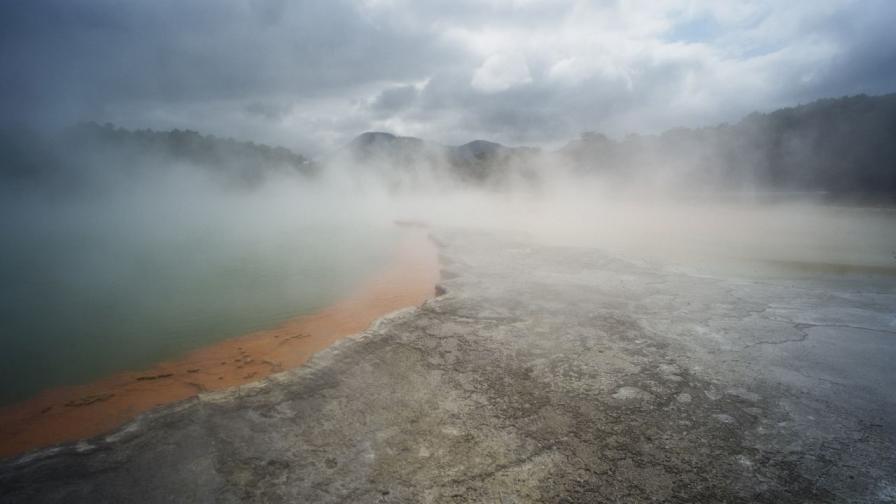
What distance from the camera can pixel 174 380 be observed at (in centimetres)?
409

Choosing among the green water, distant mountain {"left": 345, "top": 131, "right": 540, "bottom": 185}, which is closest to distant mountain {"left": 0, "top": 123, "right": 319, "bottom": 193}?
distant mountain {"left": 345, "top": 131, "right": 540, "bottom": 185}

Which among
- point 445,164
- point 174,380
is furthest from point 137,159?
point 174,380

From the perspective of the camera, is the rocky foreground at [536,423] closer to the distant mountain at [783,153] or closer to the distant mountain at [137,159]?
the distant mountain at [783,153]

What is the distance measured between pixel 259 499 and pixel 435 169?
42484mm

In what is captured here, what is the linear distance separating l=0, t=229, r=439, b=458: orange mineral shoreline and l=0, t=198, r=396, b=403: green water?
0.99ft

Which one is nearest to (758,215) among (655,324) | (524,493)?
(655,324)

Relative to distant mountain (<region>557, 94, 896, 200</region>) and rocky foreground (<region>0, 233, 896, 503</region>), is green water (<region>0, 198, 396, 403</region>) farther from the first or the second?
distant mountain (<region>557, 94, 896, 200</region>)

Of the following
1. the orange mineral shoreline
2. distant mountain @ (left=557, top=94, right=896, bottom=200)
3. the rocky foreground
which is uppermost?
distant mountain @ (left=557, top=94, right=896, bottom=200)

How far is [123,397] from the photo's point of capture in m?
3.81

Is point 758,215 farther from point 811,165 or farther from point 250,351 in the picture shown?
point 250,351

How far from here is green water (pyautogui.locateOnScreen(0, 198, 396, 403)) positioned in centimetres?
480

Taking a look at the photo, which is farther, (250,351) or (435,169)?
(435,169)

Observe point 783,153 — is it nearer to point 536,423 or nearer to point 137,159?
point 536,423

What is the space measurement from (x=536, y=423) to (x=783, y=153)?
29.5m
